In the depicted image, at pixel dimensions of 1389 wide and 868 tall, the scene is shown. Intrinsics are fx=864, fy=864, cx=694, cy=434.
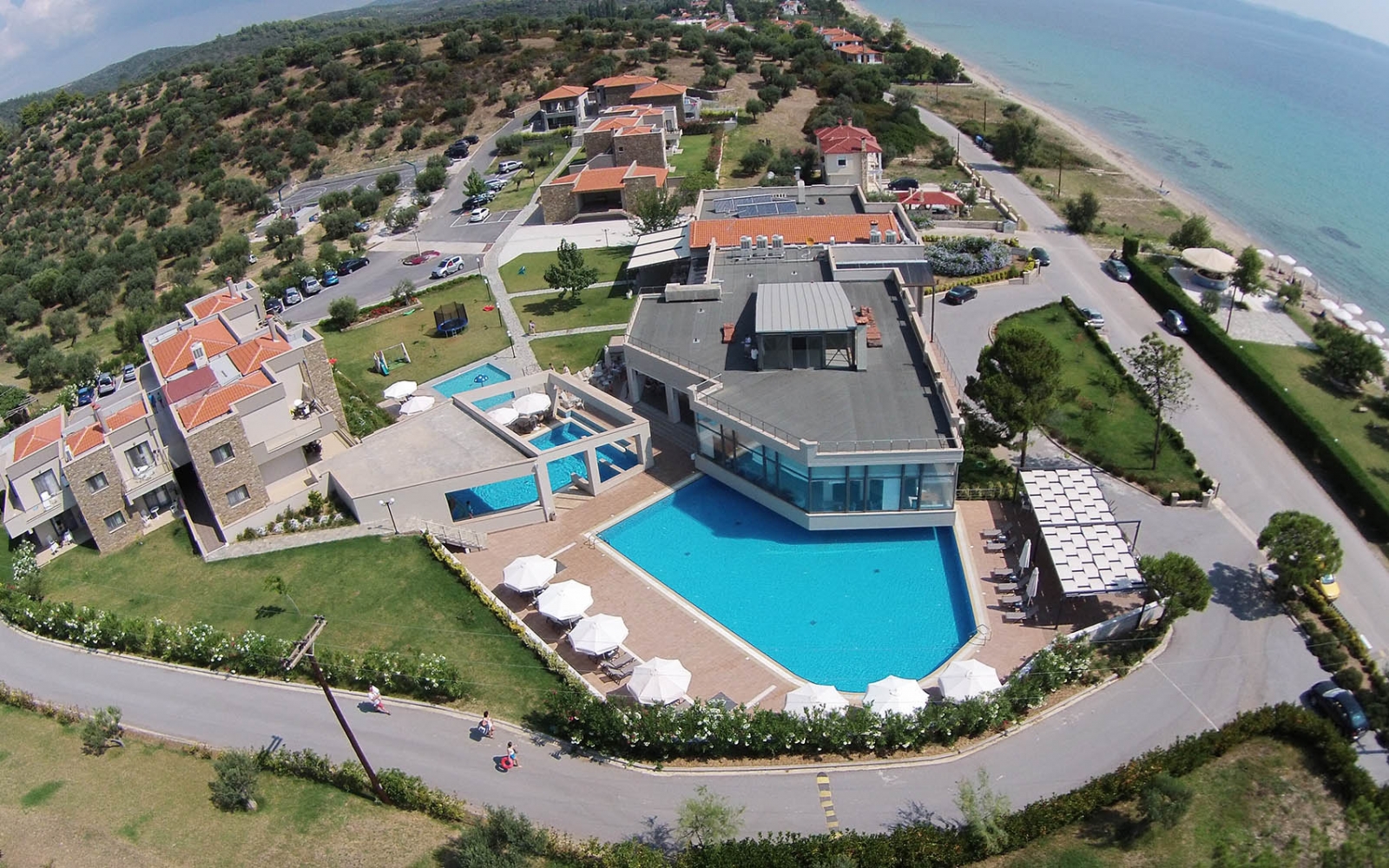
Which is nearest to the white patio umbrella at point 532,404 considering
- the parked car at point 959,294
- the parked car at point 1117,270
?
the parked car at point 959,294

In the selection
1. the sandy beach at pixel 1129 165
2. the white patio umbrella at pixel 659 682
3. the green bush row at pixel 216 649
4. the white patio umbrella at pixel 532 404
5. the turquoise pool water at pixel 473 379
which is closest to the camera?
the white patio umbrella at pixel 659 682

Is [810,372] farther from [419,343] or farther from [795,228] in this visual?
[419,343]

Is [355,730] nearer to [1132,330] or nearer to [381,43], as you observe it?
[1132,330]

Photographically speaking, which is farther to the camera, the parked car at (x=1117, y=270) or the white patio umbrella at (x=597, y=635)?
the parked car at (x=1117, y=270)

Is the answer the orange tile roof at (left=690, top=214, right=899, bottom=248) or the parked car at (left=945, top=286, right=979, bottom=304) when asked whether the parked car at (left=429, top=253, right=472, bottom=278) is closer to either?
the orange tile roof at (left=690, top=214, right=899, bottom=248)

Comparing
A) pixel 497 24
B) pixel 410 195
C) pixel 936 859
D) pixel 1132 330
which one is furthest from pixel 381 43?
pixel 936 859

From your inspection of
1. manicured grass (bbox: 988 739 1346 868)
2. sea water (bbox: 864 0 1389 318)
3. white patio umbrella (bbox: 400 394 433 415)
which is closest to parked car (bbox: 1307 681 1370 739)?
manicured grass (bbox: 988 739 1346 868)

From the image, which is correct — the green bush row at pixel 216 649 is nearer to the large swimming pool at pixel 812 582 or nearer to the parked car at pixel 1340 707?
the large swimming pool at pixel 812 582
